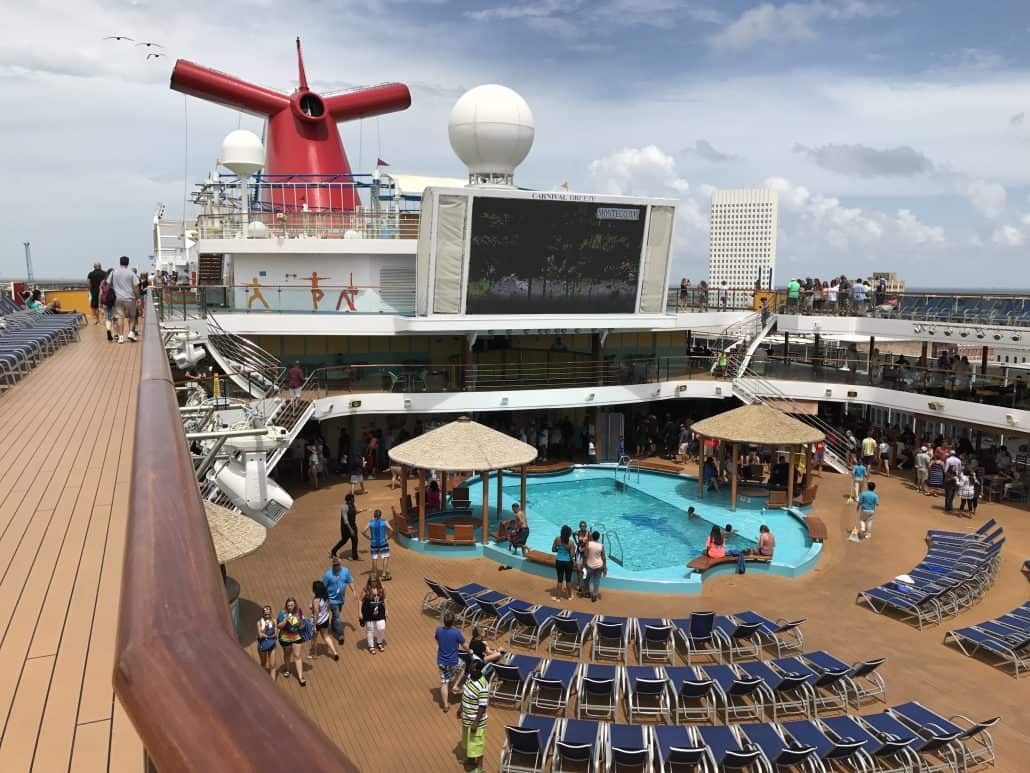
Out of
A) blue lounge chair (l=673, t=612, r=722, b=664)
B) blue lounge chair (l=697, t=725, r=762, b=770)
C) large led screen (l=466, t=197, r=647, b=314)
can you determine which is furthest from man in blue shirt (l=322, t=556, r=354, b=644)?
large led screen (l=466, t=197, r=647, b=314)

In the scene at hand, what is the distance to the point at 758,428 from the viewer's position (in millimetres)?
18328

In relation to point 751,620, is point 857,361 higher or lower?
higher

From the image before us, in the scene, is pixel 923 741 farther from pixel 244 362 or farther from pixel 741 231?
pixel 741 231

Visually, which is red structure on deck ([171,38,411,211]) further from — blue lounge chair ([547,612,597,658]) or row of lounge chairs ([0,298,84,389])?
blue lounge chair ([547,612,597,658])

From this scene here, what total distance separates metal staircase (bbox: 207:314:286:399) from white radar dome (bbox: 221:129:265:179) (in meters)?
6.60

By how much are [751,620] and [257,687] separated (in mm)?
11729

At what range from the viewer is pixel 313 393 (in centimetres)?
1994

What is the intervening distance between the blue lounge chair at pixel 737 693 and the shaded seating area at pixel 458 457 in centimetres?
639

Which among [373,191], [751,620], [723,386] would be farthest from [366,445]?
[751,620]

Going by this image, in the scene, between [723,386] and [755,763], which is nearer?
[755,763]

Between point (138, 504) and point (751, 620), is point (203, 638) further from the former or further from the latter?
point (751, 620)

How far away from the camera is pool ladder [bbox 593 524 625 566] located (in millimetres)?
15875

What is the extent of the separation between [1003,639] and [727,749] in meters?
5.49

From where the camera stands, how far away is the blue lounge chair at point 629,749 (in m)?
8.02
